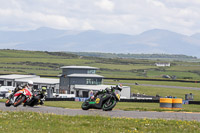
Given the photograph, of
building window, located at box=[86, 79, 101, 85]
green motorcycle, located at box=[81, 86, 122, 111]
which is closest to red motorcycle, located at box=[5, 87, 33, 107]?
green motorcycle, located at box=[81, 86, 122, 111]

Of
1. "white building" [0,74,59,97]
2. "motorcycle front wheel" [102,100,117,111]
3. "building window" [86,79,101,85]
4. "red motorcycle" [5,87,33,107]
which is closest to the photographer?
"motorcycle front wheel" [102,100,117,111]

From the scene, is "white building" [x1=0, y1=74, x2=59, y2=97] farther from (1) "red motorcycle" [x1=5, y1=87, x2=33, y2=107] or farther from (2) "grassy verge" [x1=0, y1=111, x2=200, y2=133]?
(2) "grassy verge" [x1=0, y1=111, x2=200, y2=133]

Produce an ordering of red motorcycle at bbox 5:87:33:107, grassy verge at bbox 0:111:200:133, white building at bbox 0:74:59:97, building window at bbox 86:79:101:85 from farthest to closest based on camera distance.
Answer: white building at bbox 0:74:59:97 < building window at bbox 86:79:101:85 < red motorcycle at bbox 5:87:33:107 < grassy verge at bbox 0:111:200:133

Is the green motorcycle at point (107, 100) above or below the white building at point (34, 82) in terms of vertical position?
below

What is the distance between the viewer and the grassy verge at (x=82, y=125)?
621 inches

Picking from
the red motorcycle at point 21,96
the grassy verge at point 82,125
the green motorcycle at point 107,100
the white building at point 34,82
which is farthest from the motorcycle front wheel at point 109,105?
the white building at point 34,82

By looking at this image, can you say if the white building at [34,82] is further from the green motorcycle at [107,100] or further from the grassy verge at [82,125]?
the grassy verge at [82,125]

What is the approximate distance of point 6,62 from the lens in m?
Answer: 186

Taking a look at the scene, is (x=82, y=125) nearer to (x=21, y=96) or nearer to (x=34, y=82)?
(x=21, y=96)

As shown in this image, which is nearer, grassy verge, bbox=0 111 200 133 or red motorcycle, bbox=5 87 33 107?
grassy verge, bbox=0 111 200 133

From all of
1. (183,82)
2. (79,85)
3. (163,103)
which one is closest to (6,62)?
(183,82)

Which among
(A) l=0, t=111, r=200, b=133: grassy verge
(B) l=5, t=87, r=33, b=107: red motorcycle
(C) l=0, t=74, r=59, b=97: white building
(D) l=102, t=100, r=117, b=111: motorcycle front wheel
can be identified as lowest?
(A) l=0, t=111, r=200, b=133: grassy verge

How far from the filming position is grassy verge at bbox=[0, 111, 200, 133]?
15.8 meters

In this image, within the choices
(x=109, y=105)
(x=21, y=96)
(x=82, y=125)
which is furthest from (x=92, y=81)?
(x=82, y=125)
